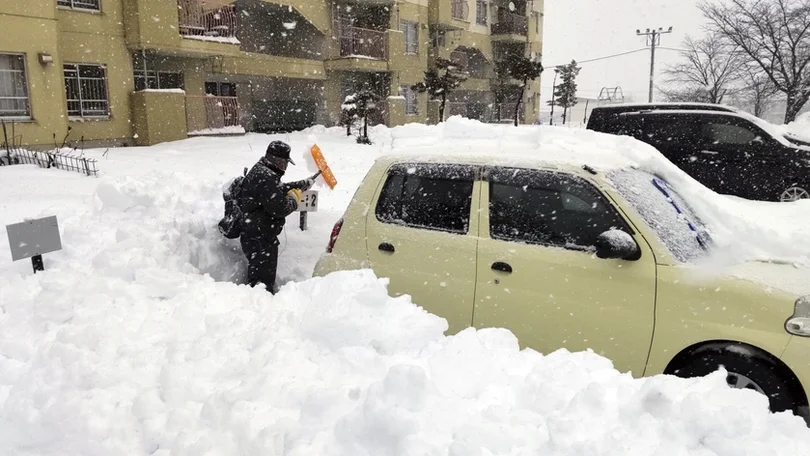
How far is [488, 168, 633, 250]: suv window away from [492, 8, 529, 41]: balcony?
34845mm

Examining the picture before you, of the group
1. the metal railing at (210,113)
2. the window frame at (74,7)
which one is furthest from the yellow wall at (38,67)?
the metal railing at (210,113)

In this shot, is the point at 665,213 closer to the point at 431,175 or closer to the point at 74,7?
the point at 431,175

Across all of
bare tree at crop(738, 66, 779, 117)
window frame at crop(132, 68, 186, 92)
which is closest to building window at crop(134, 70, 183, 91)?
window frame at crop(132, 68, 186, 92)

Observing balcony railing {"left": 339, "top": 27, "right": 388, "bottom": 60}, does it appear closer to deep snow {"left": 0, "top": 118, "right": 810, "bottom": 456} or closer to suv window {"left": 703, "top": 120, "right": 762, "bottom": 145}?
suv window {"left": 703, "top": 120, "right": 762, "bottom": 145}

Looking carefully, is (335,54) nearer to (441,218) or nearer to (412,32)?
(412,32)

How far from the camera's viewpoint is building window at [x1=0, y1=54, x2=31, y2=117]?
14.6 m

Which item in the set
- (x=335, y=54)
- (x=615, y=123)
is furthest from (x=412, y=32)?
(x=615, y=123)

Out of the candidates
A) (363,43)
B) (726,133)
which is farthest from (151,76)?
(726,133)

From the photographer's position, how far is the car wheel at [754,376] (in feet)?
10.3

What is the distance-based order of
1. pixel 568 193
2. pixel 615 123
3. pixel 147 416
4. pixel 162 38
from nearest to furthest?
pixel 147 416, pixel 568 193, pixel 615 123, pixel 162 38

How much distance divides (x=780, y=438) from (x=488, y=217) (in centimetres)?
203

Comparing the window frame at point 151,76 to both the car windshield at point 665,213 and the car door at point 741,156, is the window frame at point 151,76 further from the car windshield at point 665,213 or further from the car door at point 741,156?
the car windshield at point 665,213

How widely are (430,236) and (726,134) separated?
7783 millimetres

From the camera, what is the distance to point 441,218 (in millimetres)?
4016
